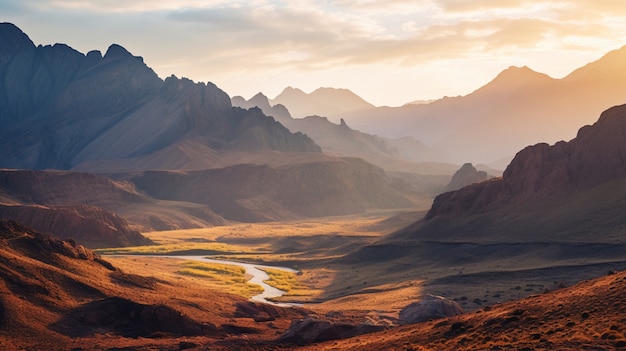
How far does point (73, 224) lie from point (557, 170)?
107491 millimetres

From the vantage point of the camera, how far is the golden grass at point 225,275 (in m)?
115

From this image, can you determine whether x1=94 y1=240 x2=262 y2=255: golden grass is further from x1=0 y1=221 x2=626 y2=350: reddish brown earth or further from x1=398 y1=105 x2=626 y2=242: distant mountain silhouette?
x1=0 y1=221 x2=626 y2=350: reddish brown earth

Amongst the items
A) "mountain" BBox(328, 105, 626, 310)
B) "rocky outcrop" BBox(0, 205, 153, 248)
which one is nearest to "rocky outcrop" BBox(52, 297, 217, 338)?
"mountain" BBox(328, 105, 626, 310)

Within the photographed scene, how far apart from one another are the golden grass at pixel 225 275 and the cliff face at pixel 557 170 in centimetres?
4478

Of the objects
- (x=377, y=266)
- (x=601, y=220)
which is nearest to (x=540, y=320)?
(x=601, y=220)

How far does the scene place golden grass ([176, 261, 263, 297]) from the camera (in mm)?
115438

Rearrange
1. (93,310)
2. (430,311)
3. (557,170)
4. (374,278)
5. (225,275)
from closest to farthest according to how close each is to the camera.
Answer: (93,310)
(430,311)
(374,278)
(225,275)
(557,170)

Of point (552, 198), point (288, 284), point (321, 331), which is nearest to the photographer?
point (321, 331)

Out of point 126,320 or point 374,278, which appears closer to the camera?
point 126,320

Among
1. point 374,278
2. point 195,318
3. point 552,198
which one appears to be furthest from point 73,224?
point 195,318

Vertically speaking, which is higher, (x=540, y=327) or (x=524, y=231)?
(x=524, y=231)

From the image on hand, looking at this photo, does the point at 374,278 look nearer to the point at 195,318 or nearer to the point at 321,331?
the point at 195,318

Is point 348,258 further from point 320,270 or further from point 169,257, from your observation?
point 169,257

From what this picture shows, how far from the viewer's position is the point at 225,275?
13512 centimetres
